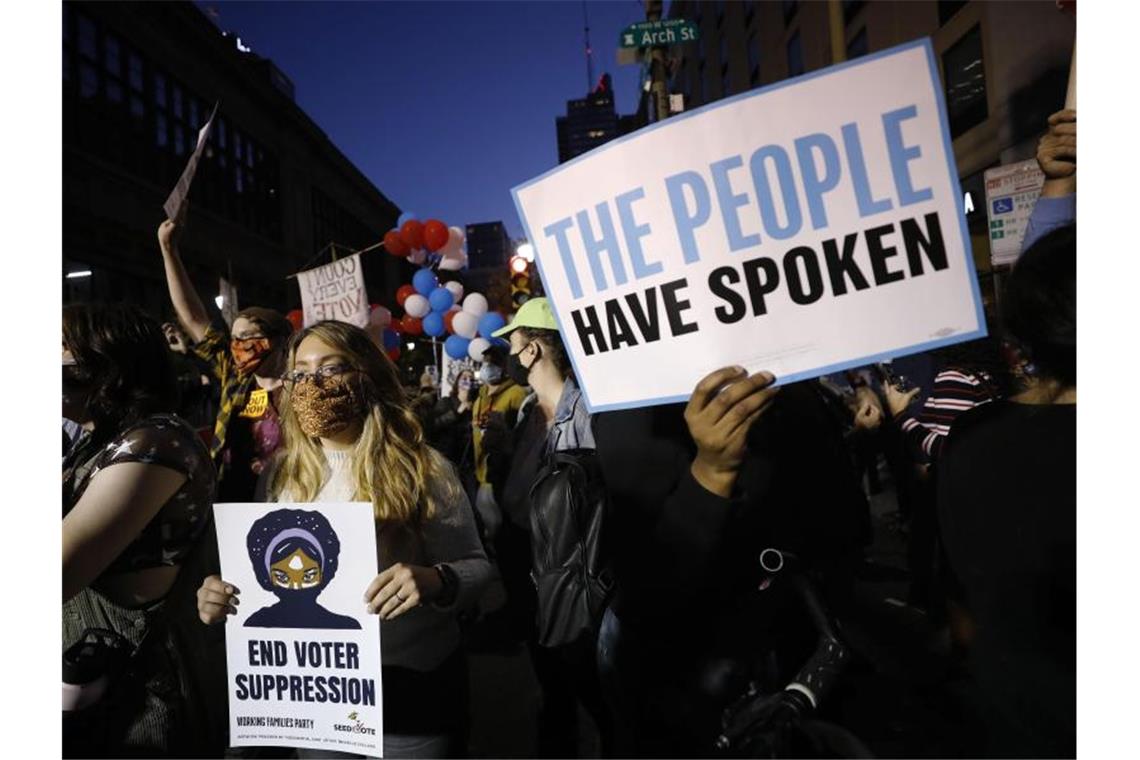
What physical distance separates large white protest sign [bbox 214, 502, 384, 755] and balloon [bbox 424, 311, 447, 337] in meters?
1.06

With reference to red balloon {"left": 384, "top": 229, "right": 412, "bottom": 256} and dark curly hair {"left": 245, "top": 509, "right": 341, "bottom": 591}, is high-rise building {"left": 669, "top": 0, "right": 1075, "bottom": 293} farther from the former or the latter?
dark curly hair {"left": 245, "top": 509, "right": 341, "bottom": 591}

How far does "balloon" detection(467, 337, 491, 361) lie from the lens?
262cm

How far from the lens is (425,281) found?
2623mm

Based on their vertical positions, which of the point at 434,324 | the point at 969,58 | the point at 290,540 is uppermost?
the point at 969,58

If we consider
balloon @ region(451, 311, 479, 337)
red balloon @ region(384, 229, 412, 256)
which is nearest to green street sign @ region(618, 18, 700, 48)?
red balloon @ region(384, 229, 412, 256)

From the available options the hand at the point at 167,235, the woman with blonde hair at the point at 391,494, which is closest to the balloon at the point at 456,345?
the woman with blonde hair at the point at 391,494

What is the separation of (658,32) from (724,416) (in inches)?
45.8

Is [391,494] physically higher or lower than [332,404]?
lower

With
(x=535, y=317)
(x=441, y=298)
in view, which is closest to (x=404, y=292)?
(x=441, y=298)

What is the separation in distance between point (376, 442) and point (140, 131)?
5.11 ft

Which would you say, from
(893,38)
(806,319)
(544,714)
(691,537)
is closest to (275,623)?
(544,714)

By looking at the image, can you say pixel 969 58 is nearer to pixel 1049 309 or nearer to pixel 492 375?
pixel 1049 309

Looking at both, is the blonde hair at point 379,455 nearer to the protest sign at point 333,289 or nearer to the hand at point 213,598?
the hand at point 213,598

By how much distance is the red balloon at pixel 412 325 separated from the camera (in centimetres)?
275
